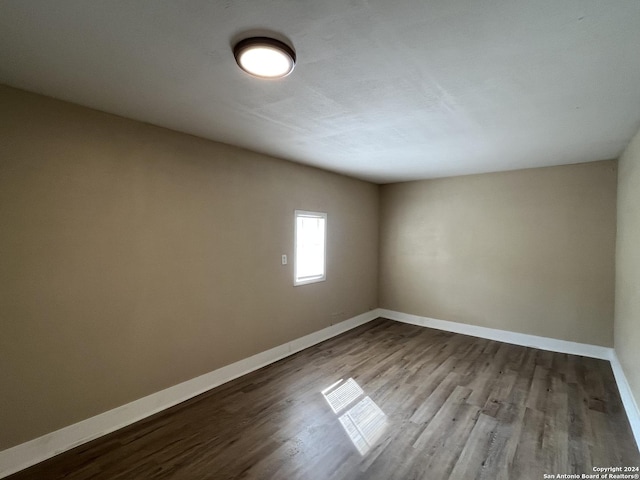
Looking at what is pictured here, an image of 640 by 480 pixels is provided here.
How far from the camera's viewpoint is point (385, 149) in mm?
3344

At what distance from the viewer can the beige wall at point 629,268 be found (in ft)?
8.29

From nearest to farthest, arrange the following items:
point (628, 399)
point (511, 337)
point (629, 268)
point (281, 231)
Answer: point (628, 399) → point (629, 268) → point (281, 231) → point (511, 337)

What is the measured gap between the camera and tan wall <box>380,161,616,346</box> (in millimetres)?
3834

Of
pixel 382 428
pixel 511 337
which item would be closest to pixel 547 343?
pixel 511 337

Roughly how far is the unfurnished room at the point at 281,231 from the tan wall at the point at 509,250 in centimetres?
4

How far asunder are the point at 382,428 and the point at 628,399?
223cm

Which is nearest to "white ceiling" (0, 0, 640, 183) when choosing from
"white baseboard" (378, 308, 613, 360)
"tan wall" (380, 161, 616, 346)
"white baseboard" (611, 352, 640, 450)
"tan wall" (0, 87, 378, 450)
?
"tan wall" (0, 87, 378, 450)

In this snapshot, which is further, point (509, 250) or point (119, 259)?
point (509, 250)

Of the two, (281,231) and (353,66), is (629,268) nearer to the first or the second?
(353,66)

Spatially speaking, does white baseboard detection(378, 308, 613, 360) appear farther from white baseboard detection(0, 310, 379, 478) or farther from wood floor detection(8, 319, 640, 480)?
white baseboard detection(0, 310, 379, 478)

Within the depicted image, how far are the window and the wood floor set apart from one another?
3.77ft

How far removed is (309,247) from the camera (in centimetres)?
440

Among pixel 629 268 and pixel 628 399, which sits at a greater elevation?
pixel 629 268

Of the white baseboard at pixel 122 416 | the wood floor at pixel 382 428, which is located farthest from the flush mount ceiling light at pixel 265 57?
the white baseboard at pixel 122 416
